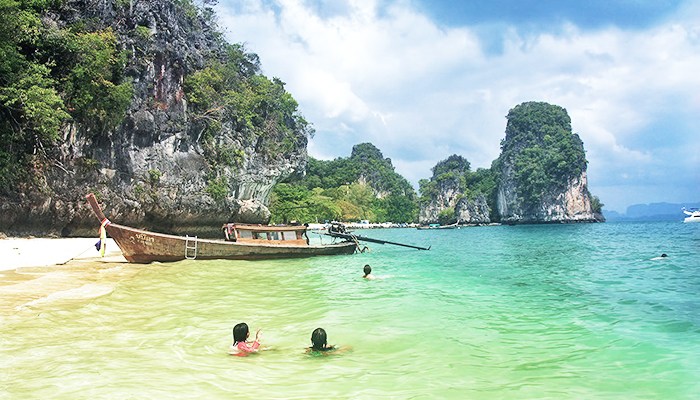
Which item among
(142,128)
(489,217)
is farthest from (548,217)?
(142,128)

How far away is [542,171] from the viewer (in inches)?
3585

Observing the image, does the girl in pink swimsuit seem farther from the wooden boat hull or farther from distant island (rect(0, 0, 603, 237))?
distant island (rect(0, 0, 603, 237))

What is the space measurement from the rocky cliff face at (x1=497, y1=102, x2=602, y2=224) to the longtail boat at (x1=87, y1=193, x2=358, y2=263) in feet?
260

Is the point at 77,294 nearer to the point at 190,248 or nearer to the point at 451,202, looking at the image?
the point at 190,248

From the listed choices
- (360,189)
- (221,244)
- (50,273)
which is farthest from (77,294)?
(360,189)

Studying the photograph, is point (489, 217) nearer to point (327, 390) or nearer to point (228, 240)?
point (228, 240)

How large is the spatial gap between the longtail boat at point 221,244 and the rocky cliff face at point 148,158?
4.64m

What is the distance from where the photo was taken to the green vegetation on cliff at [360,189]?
269 ft

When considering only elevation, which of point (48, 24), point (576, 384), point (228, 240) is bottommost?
point (576, 384)

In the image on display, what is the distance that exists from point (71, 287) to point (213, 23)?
34023 mm

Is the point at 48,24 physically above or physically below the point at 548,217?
above

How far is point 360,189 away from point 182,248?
259 ft

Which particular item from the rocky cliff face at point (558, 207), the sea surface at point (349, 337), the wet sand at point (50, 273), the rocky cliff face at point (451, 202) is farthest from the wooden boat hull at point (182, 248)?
the rocky cliff face at point (558, 207)

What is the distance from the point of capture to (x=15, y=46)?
53.3 ft
